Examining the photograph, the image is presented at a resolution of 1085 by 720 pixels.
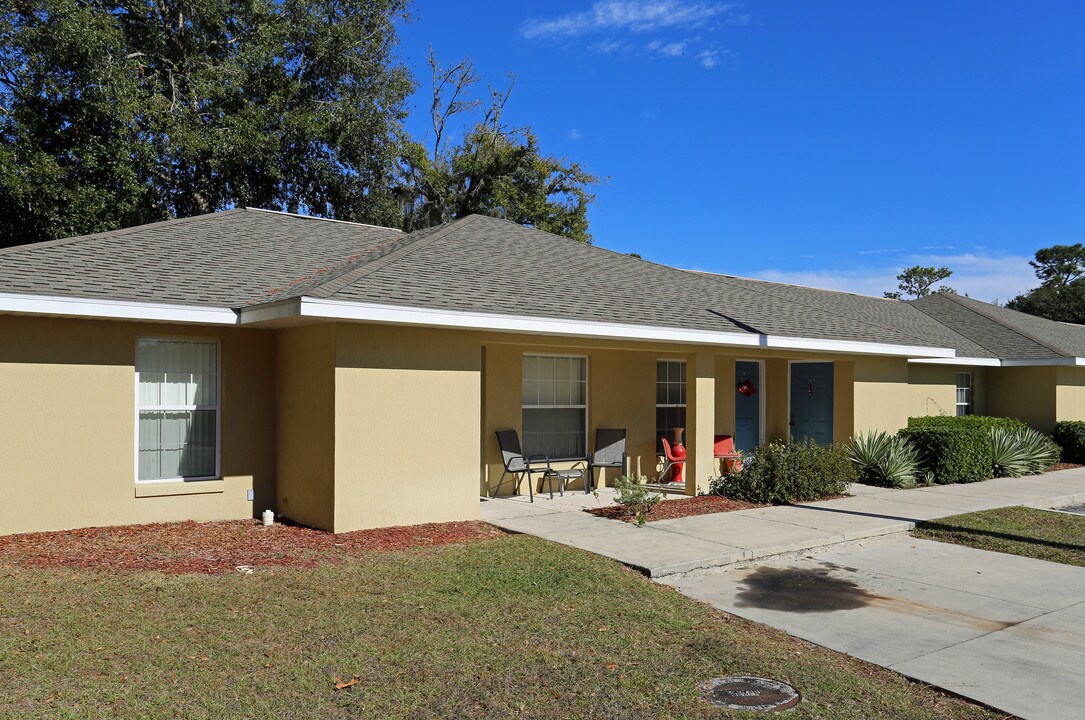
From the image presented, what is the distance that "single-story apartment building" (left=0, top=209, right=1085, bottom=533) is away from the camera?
933cm

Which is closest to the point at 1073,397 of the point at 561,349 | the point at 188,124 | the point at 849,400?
the point at 849,400

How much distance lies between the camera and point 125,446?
980 cm

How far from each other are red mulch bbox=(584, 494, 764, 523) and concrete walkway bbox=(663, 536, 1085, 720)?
2.29 metres

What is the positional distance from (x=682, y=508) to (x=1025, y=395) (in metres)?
14.9

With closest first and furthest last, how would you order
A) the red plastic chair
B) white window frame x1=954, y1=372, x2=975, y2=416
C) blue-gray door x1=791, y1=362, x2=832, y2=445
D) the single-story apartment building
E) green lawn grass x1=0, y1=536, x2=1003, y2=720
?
green lawn grass x1=0, y1=536, x2=1003, y2=720
the single-story apartment building
the red plastic chair
blue-gray door x1=791, y1=362, x2=832, y2=445
white window frame x1=954, y1=372, x2=975, y2=416

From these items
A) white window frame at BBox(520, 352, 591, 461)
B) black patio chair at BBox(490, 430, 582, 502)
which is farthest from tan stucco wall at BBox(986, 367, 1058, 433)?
black patio chair at BBox(490, 430, 582, 502)

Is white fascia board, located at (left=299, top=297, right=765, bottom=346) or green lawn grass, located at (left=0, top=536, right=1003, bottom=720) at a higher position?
white fascia board, located at (left=299, top=297, right=765, bottom=346)

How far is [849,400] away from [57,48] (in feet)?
62.6

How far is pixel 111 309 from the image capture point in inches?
358

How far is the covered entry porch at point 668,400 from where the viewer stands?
1303 cm

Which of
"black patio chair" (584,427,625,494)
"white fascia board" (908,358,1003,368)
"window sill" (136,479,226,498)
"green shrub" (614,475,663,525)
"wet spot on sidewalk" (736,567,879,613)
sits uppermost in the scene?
"white fascia board" (908,358,1003,368)

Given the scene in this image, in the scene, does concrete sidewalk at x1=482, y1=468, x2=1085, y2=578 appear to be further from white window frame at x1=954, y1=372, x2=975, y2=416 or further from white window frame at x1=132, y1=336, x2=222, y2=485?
white window frame at x1=954, y1=372, x2=975, y2=416

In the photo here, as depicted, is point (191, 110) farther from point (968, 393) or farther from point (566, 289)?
point (968, 393)

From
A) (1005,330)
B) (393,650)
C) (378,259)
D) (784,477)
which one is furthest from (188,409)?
(1005,330)
